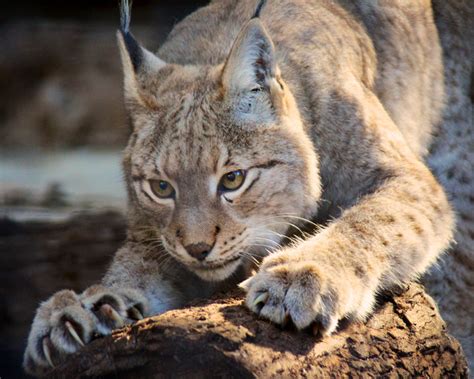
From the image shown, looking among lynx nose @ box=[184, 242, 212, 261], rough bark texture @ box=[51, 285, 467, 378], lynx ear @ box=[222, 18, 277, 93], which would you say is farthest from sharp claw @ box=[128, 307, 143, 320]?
lynx ear @ box=[222, 18, 277, 93]

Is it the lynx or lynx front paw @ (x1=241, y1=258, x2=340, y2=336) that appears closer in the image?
lynx front paw @ (x1=241, y1=258, x2=340, y2=336)

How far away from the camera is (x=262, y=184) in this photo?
3.86 m

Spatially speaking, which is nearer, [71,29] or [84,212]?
[84,212]

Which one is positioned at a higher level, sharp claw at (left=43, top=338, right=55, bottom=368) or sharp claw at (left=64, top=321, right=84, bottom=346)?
sharp claw at (left=64, top=321, right=84, bottom=346)

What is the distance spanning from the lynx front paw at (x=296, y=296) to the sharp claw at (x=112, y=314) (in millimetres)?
469

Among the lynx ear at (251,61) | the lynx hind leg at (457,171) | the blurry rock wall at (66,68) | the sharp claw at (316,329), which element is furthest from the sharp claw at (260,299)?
the blurry rock wall at (66,68)

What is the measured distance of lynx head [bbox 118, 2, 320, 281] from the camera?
3705 millimetres

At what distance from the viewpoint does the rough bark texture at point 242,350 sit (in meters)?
2.82

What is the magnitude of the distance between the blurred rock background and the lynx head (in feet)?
6.86

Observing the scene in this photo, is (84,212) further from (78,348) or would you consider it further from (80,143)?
(78,348)

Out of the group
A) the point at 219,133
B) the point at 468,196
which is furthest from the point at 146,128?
the point at 468,196

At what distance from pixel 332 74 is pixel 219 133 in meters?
0.89

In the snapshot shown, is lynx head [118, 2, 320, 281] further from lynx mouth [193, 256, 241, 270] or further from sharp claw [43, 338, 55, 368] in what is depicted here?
sharp claw [43, 338, 55, 368]

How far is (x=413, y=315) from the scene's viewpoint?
3.51 m
